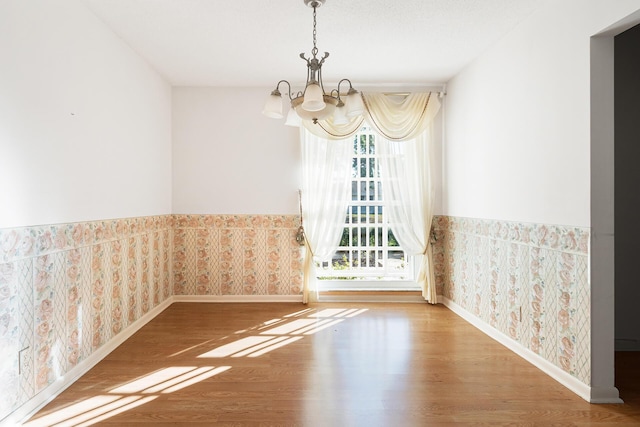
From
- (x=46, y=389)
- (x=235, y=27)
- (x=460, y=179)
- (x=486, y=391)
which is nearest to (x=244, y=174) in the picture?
(x=235, y=27)

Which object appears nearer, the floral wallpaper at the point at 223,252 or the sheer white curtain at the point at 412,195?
the sheer white curtain at the point at 412,195

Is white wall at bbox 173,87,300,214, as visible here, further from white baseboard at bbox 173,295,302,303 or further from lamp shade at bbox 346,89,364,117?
lamp shade at bbox 346,89,364,117

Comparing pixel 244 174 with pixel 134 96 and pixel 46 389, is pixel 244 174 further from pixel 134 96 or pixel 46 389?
pixel 46 389

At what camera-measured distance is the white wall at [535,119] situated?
8.18 feet

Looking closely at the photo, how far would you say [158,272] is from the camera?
14.7 feet

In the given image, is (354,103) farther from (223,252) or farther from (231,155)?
(223,252)

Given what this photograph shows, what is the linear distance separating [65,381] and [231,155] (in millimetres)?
3011

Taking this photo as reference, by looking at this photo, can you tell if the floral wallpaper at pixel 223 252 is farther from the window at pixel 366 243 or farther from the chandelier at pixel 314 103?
the chandelier at pixel 314 103

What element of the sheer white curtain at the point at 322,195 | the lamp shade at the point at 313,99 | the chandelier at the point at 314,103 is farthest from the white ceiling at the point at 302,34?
the lamp shade at the point at 313,99

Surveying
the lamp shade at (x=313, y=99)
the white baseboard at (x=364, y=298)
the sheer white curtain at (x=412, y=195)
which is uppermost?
the lamp shade at (x=313, y=99)

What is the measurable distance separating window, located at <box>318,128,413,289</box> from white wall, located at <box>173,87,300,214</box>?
0.79 metres

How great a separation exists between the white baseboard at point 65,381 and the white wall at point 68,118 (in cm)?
107

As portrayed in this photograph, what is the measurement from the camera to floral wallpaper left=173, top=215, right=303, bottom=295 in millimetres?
4918

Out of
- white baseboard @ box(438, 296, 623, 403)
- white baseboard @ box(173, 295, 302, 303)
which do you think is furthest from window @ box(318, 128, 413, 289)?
white baseboard @ box(438, 296, 623, 403)
